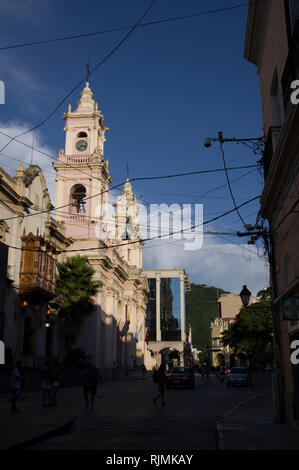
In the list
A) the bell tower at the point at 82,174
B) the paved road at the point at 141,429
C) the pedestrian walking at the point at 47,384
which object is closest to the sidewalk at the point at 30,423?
the paved road at the point at 141,429

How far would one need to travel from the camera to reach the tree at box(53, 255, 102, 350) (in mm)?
34875

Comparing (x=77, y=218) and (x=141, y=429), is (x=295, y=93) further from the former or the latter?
(x=77, y=218)

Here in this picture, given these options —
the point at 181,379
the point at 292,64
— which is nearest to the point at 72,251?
the point at 181,379

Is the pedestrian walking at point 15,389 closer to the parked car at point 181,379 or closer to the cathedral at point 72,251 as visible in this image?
the cathedral at point 72,251

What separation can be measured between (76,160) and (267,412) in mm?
33331

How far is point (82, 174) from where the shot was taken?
4362 centimetres

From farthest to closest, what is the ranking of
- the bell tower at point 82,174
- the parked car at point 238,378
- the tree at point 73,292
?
the bell tower at point 82,174 < the tree at point 73,292 < the parked car at point 238,378

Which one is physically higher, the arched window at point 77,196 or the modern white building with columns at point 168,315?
the arched window at point 77,196

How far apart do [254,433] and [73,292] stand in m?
26.0

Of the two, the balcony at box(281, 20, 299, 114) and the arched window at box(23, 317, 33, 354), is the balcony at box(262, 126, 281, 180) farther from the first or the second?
the arched window at box(23, 317, 33, 354)

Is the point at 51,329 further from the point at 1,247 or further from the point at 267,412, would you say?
the point at 267,412

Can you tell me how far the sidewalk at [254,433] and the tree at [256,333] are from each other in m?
30.5

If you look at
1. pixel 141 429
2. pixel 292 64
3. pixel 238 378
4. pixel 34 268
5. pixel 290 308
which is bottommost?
pixel 238 378

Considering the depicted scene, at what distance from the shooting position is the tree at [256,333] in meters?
44.5
